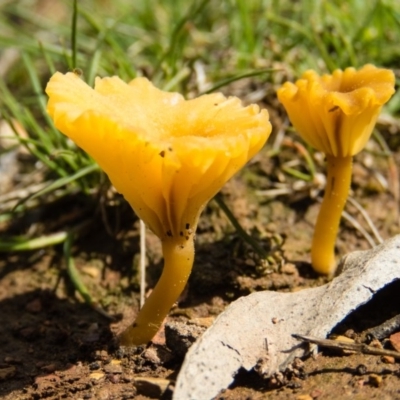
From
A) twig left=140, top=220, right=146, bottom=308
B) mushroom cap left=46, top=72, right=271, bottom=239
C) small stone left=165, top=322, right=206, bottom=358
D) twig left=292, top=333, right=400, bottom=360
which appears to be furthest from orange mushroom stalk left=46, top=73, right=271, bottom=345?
twig left=292, top=333, right=400, bottom=360

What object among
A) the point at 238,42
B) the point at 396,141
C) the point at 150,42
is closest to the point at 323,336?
the point at 396,141

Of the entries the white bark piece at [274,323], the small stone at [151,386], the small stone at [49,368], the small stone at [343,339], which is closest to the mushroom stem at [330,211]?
the white bark piece at [274,323]

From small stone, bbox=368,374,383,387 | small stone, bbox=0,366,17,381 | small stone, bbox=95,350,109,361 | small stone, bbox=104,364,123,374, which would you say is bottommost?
small stone, bbox=0,366,17,381

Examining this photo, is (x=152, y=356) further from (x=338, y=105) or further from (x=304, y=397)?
(x=338, y=105)

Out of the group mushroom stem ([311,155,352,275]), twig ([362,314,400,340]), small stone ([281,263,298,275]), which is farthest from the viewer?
small stone ([281,263,298,275])

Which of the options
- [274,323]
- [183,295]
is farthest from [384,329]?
[183,295]

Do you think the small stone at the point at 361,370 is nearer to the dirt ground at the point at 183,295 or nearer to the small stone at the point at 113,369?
the dirt ground at the point at 183,295

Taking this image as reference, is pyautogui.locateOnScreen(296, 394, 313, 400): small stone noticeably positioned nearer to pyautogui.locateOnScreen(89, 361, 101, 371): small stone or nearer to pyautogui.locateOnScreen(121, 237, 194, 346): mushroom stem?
pyautogui.locateOnScreen(121, 237, 194, 346): mushroom stem
